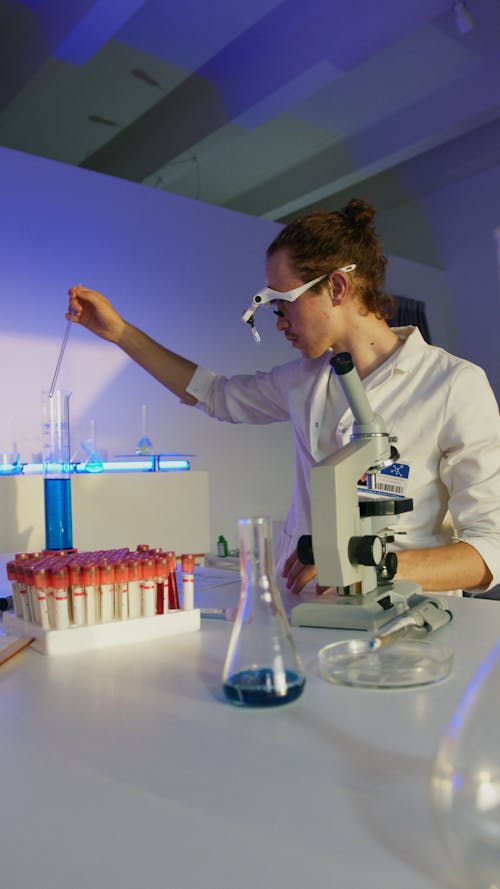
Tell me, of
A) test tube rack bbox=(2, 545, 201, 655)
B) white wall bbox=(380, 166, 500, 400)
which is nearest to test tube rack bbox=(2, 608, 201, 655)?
test tube rack bbox=(2, 545, 201, 655)

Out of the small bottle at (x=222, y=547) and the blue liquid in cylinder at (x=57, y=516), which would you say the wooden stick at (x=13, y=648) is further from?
the small bottle at (x=222, y=547)

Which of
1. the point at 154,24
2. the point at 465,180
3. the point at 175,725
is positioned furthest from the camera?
the point at 465,180

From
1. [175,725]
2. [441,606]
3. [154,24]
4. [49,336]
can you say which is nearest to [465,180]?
[154,24]

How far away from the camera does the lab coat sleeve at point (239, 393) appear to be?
2107 mm

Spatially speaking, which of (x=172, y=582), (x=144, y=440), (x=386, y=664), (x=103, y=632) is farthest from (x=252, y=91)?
(x=386, y=664)

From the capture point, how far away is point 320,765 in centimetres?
61

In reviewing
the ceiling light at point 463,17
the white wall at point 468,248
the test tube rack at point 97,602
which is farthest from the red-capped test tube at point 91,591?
the white wall at point 468,248

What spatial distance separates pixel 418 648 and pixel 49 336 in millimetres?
3493

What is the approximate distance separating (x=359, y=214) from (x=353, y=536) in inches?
43.3

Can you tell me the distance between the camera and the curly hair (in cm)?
178

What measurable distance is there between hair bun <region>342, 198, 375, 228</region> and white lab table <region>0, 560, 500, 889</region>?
1.24 m

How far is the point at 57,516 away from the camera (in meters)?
1.37

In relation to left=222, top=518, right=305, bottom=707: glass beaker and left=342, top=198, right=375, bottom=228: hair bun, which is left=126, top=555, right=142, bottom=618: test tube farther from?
left=342, top=198, right=375, bottom=228: hair bun

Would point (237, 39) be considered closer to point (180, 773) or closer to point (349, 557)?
point (349, 557)
